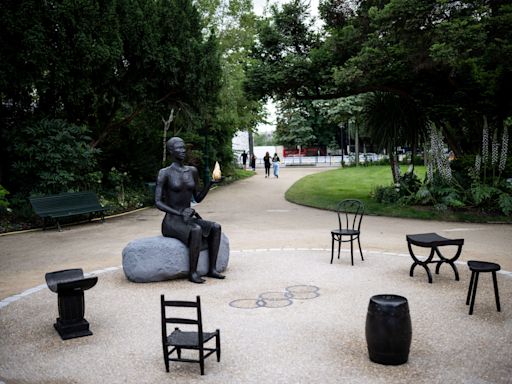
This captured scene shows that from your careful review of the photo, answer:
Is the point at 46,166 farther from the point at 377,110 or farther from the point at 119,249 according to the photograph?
the point at 377,110

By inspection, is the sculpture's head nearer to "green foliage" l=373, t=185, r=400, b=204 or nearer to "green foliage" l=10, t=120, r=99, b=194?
"green foliage" l=10, t=120, r=99, b=194

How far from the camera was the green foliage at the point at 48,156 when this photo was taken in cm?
1659

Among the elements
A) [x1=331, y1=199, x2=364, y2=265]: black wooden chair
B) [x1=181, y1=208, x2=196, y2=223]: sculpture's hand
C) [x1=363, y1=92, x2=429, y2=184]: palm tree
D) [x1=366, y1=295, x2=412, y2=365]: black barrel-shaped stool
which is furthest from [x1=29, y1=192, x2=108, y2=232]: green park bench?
[x1=366, y1=295, x2=412, y2=365]: black barrel-shaped stool

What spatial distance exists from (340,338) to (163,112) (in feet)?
59.8

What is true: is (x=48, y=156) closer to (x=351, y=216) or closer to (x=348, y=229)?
(x=351, y=216)

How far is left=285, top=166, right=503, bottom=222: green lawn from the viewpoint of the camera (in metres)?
15.9

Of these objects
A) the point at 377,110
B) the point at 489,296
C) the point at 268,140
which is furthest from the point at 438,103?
the point at 268,140

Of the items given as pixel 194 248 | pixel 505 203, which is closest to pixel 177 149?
pixel 194 248

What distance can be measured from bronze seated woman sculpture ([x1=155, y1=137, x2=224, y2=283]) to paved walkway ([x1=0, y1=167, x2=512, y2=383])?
0.64 metres

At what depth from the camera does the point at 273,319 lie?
22.1 ft

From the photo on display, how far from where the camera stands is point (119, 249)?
1206 centimetres

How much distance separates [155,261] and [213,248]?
3.37 ft

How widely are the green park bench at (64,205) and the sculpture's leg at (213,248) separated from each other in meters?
7.97

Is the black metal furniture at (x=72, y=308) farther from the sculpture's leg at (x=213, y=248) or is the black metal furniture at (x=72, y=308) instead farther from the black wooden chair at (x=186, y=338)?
the sculpture's leg at (x=213, y=248)
